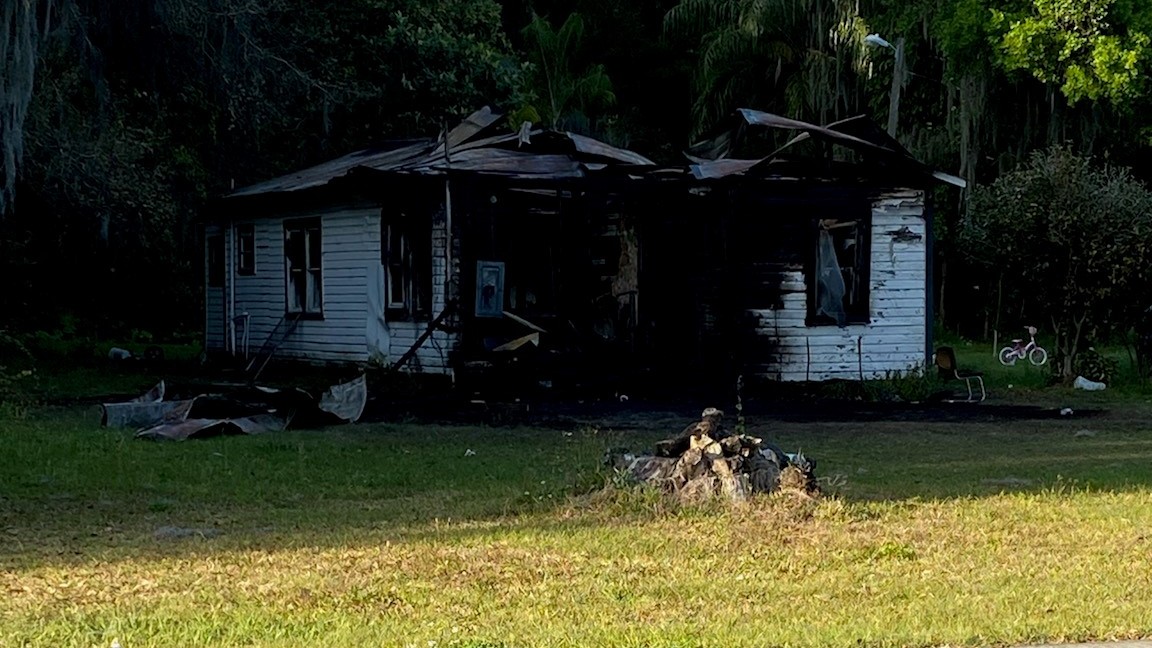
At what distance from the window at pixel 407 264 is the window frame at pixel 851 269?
5460mm

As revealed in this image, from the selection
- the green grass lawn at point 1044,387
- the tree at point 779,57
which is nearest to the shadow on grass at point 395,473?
the green grass lawn at point 1044,387

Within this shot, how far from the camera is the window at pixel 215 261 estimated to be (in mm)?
27656

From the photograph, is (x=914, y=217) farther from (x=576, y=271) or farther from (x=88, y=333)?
(x=88, y=333)

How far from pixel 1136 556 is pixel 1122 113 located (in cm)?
2636

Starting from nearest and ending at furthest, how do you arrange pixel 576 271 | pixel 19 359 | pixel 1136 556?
pixel 1136 556 → pixel 576 271 → pixel 19 359

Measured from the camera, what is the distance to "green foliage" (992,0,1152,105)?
30656 millimetres

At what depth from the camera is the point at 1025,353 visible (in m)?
27.3

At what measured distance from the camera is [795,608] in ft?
24.1

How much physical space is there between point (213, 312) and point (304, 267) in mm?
3971

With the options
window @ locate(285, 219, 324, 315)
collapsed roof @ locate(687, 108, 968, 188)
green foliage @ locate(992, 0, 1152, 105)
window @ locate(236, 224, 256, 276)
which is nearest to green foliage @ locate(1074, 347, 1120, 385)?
collapsed roof @ locate(687, 108, 968, 188)

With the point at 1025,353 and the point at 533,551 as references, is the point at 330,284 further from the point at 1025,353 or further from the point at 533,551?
the point at 533,551

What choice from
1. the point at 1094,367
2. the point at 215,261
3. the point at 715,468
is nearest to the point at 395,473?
the point at 715,468

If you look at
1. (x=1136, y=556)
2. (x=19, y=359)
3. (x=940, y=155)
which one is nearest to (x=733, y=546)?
(x=1136, y=556)

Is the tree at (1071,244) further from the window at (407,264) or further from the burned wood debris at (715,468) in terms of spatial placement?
the burned wood debris at (715,468)
